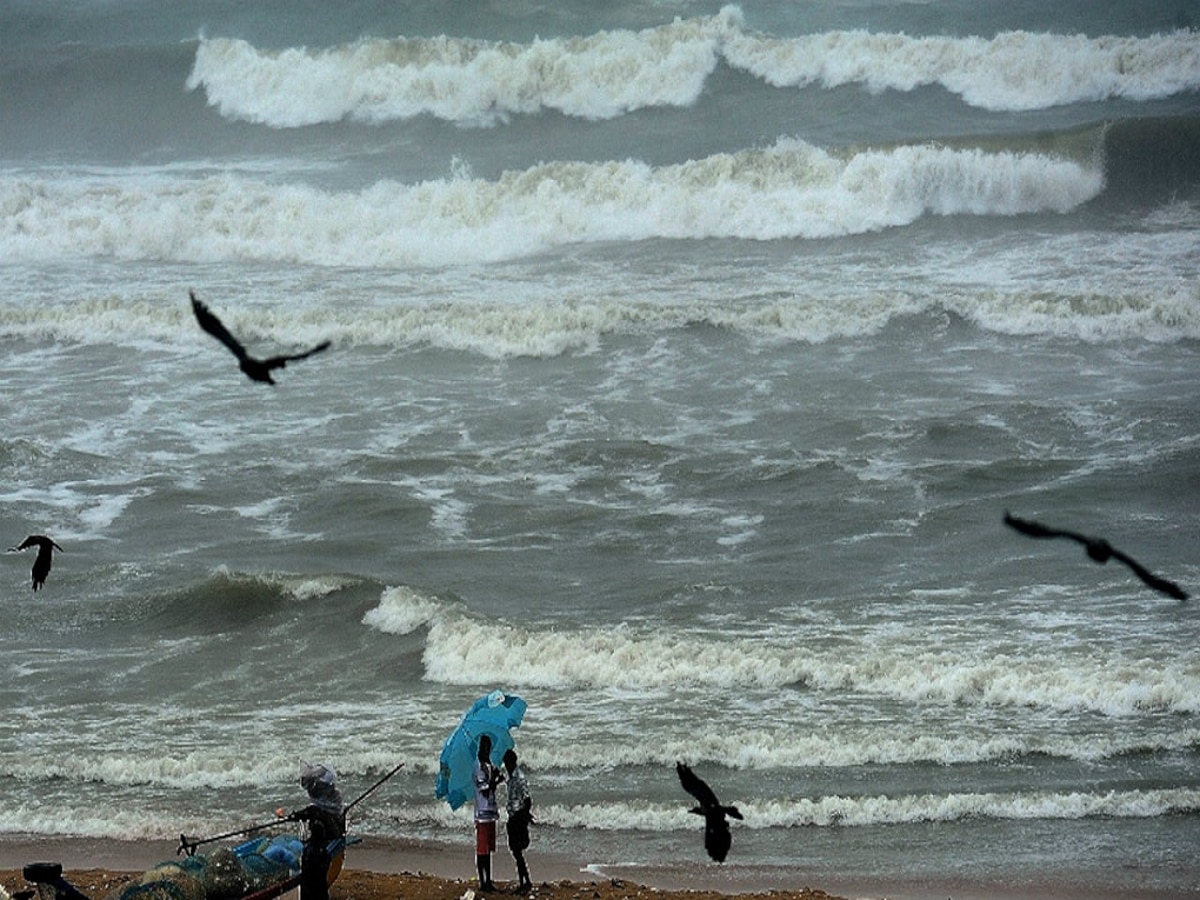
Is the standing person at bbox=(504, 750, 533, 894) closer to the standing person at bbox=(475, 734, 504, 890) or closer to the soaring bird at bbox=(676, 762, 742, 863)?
the standing person at bbox=(475, 734, 504, 890)

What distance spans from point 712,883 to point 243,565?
7.51 meters

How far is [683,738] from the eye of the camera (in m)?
12.6

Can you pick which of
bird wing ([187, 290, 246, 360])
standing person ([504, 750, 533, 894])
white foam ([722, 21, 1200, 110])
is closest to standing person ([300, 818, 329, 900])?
standing person ([504, 750, 533, 894])

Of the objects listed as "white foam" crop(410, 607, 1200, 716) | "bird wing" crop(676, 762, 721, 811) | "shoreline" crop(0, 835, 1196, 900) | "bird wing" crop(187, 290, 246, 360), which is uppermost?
"bird wing" crop(187, 290, 246, 360)

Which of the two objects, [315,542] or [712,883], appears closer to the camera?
[712,883]

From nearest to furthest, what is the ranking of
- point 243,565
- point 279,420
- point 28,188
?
1. point 243,565
2. point 279,420
3. point 28,188

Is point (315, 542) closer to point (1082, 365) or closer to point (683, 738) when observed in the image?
point (683, 738)

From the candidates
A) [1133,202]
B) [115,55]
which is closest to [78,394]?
[1133,202]

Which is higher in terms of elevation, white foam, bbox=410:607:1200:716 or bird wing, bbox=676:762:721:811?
bird wing, bbox=676:762:721:811

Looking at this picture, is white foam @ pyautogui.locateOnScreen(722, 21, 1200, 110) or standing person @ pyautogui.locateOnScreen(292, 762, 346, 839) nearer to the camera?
standing person @ pyautogui.locateOnScreen(292, 762, 346, 839)

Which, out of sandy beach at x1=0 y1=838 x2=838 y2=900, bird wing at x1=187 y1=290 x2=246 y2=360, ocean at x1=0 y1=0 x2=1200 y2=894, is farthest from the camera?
ocean at x1=0 y1=0 x2=1200 y2=894

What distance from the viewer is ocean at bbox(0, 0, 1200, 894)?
40.1 ft

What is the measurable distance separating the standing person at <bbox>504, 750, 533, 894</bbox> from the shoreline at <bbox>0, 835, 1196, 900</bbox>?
0.57 ft

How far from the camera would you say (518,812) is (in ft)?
32.6
